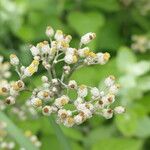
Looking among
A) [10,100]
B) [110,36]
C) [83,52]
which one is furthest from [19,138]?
[110,36]

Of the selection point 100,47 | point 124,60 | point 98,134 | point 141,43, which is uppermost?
point 100,47

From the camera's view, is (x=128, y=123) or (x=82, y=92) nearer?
(x=82, y=92)

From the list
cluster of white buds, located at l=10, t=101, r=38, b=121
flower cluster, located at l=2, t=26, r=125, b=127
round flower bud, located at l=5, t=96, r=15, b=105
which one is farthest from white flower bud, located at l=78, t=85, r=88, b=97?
cluster of white buds, located at l=10, t=101, r=38, b=121


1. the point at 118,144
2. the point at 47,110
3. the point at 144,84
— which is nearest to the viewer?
the point at 47,110

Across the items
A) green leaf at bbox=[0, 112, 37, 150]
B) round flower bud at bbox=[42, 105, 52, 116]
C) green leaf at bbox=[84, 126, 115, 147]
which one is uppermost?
green leaf at bbox=[84, 126, 115, 147]

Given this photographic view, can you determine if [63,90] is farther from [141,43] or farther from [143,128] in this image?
[141,43]

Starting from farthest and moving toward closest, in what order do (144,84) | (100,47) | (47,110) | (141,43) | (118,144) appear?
(100,47) → (141,43) → (144,84) → (118,144) → (47,110)

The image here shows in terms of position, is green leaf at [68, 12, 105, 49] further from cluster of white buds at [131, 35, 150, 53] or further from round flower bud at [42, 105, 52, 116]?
round flower bud at [42, 105, 52, 116]
